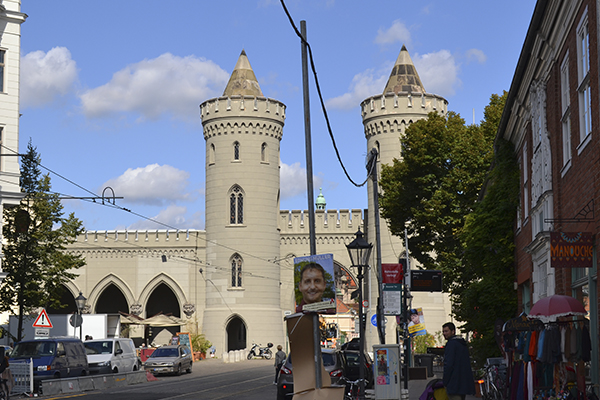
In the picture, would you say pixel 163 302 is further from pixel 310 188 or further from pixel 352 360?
pixel 310 188

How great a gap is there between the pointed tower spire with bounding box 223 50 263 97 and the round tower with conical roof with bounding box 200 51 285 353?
0.88ft

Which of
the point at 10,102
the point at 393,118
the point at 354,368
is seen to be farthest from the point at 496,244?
the point at 393,118

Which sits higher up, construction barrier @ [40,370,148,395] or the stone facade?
the stone facade

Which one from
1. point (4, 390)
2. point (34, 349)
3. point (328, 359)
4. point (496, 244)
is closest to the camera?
point (4, 390)

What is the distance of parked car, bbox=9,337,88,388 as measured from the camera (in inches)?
923

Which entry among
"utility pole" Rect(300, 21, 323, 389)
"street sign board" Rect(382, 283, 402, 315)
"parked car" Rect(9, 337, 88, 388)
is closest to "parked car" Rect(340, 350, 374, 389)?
"street sign board" Rect(382, 283, 402, 315)

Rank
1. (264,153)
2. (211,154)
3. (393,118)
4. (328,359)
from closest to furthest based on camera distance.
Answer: (328,359) < (393,118) < (264,153) < (211,154)

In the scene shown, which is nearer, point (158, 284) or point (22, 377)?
point (22, 377)

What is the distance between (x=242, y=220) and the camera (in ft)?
188

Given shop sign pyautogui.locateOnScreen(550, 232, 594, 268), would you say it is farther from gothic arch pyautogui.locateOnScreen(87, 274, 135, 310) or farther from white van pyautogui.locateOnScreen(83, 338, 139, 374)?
gothic arch pyautogui.locateOnScreen(87, 274, 135, 310)

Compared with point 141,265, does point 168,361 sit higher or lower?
lower

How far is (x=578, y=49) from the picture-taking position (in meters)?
12.0

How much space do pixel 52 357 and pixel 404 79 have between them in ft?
127

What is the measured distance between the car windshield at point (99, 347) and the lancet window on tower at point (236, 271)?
27968 mm
